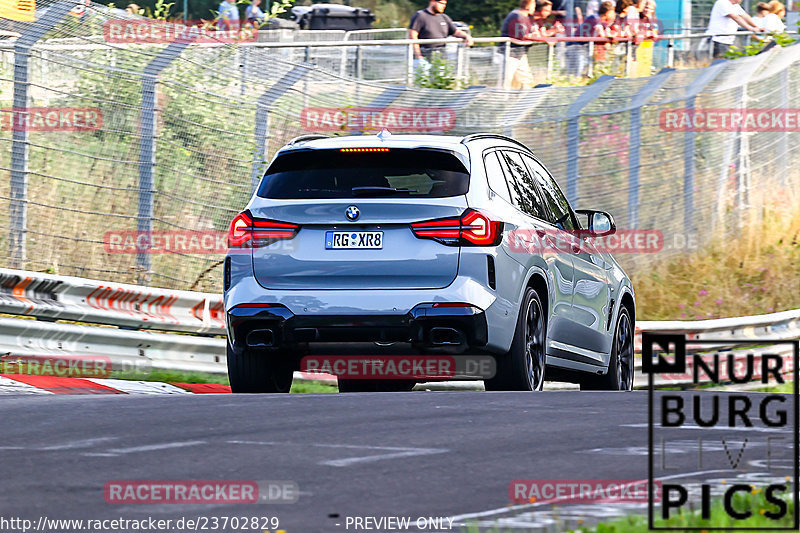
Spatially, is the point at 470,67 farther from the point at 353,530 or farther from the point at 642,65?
the point at 353,530

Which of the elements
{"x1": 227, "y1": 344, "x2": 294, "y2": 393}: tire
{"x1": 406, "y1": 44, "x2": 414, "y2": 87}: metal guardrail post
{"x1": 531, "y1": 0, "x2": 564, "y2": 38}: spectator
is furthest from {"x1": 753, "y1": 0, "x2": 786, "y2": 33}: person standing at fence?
{"x1": 227, "y1": 344, "x2": 294, "y2": 393}: tire

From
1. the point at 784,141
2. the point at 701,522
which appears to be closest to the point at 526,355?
the point at 701,522

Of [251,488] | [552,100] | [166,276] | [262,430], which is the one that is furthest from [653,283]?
[251,488]

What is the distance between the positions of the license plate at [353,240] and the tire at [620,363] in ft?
11.5

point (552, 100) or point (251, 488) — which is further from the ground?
point (552, 100)

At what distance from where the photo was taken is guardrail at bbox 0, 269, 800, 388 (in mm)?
12016

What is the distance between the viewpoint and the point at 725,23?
76.3 feet

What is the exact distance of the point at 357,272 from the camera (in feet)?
31.3

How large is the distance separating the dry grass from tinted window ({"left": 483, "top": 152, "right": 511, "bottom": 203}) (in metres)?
8.58

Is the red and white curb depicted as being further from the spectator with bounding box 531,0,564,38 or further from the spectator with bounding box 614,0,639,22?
the spectator with bounding box 614,0,639,22

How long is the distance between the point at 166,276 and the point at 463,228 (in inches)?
241

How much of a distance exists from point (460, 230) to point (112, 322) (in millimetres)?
3992

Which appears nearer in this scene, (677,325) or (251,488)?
(251,488)

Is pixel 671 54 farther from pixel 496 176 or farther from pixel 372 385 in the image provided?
pixel 496 176
